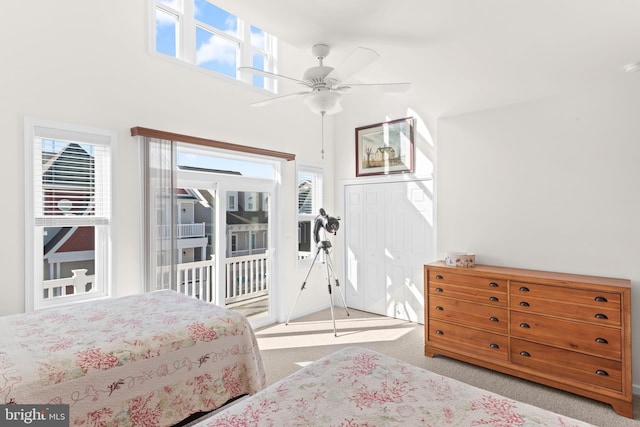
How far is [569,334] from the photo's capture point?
268 centimetres

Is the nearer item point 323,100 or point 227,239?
point 323,100

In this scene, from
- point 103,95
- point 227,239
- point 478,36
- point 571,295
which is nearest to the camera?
point 478,36

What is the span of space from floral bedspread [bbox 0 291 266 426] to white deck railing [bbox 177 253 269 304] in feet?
Result: 4.04

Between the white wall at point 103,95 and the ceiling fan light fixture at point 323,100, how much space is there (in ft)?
5.67

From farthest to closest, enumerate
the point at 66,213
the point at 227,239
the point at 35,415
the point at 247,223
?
the point at 247,223
the point at 227,239
the point at 66,213
the point at 35,415

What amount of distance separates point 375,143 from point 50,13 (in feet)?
12.0

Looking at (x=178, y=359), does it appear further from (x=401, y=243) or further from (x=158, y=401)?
(x=401, y=243)

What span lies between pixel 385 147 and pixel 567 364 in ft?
10.2

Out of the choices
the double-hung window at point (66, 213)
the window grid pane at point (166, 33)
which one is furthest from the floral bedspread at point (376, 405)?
the window grid pane at point (166, 33)

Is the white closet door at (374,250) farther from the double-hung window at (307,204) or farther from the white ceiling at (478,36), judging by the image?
the white ceiling at (478,36)

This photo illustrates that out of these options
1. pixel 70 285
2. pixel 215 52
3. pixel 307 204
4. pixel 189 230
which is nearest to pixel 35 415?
pixel 70 285

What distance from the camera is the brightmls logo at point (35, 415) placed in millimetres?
1403

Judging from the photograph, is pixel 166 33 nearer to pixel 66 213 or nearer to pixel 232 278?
pixel 66 213

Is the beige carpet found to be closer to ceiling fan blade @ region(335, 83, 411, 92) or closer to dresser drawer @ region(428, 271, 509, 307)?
dresser drawer @ region(428, 271, 509, 307)
